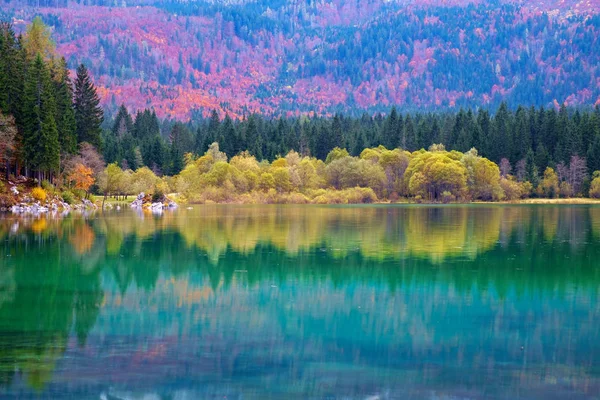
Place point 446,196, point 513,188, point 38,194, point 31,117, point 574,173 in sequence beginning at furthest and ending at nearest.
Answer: point 574,173, point 513,188, point 446,196, point 38,194, point 31,117

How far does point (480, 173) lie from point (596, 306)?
10758 cm

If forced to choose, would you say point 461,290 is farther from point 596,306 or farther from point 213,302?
point 213,302

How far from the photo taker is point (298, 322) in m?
20.0

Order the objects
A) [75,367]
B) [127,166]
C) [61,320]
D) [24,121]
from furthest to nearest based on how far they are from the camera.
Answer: [127,166] → [24,121] → [61,320] → [75,367]

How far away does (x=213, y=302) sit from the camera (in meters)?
23.1

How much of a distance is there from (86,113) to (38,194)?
2551 centimetres

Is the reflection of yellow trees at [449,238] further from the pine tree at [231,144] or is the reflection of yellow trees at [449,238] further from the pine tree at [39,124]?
the pine tree at [231,144]

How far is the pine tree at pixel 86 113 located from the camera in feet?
315

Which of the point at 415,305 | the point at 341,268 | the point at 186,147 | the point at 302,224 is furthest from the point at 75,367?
the point at 186,147

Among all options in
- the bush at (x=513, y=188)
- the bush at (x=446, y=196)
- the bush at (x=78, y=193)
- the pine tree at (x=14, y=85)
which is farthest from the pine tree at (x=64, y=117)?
the bush at (x=513, y=188)

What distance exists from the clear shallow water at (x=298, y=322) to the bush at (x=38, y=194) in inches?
1471

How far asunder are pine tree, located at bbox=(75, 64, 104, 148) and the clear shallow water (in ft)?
193

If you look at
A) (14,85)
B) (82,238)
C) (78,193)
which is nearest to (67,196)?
(78,193)

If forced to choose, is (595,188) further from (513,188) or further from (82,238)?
(82,238)
